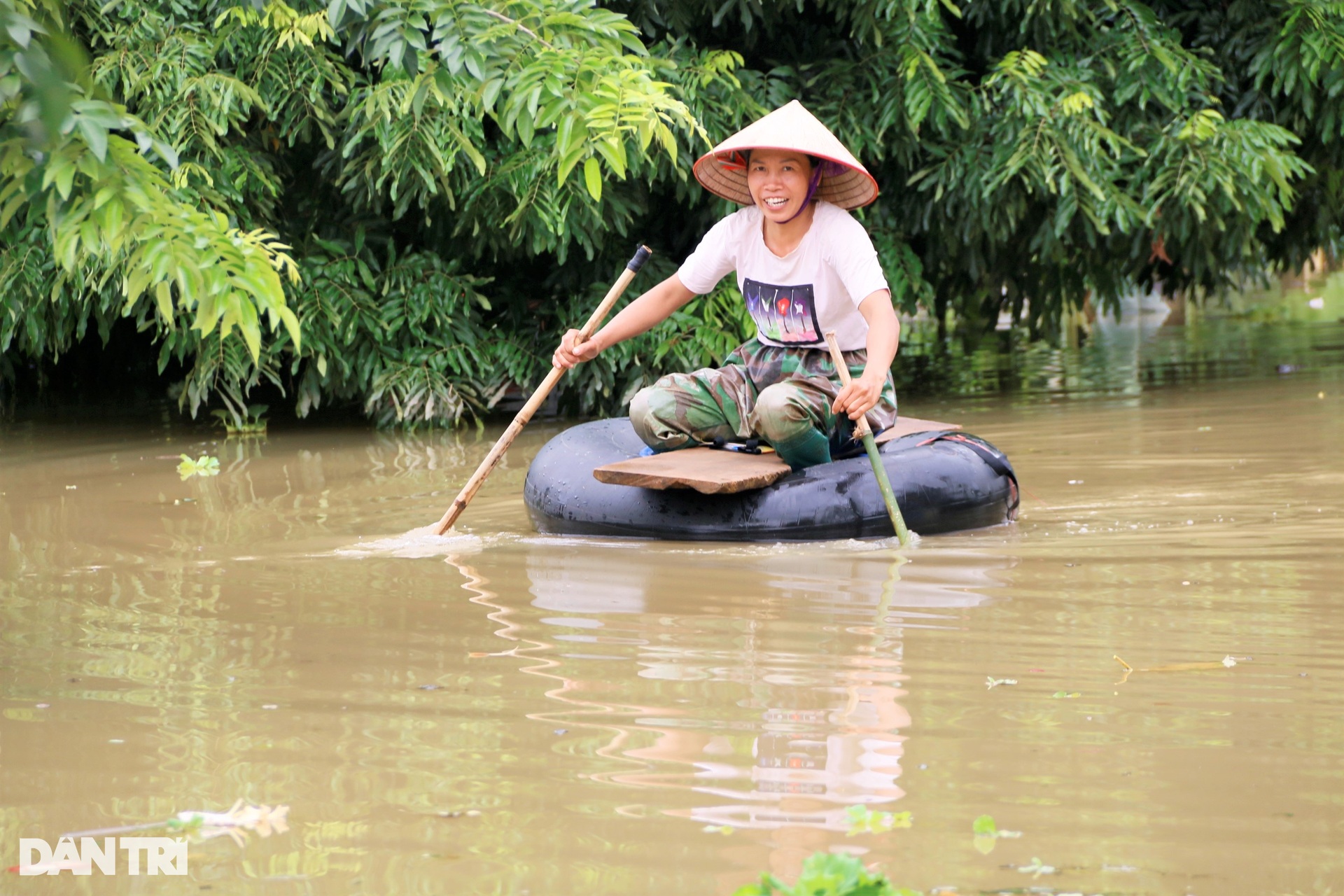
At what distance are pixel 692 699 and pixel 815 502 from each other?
191 centimetres

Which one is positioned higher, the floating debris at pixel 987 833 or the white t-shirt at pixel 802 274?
A: the white t-shirt at pixel 802 274

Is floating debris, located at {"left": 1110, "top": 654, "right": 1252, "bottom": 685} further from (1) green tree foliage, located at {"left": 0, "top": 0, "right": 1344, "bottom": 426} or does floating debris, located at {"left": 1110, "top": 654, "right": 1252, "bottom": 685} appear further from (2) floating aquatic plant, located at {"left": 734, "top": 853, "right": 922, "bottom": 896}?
(1) green tree foliage, located at {"left": 0, "top": 0, "right": 1344, "bottom": 426}

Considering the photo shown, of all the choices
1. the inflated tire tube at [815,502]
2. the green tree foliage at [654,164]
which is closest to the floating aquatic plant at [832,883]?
the inflated tire tube at [815,502]

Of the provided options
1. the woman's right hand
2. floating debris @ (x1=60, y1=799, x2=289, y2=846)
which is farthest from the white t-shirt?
floating debris @ (x1=60, y1=799, x2=289, y2=846)

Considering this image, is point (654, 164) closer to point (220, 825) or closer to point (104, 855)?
point (220, 825)

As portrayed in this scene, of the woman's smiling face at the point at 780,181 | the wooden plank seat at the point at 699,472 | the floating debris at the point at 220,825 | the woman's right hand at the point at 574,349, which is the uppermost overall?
the woman's smiling face at the point at 780,181

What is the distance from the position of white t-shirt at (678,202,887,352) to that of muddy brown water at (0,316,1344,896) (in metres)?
0.80

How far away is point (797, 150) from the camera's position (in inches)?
192

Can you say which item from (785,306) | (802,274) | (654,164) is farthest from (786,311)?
(654,164)

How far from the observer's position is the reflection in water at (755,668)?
262cm

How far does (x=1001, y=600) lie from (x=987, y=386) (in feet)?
21.3

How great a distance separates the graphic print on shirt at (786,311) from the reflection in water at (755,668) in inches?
31.5

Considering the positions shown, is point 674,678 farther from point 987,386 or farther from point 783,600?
point 987,386

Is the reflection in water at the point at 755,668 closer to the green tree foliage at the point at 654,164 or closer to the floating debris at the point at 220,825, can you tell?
the floating debris at the point at 220,825
